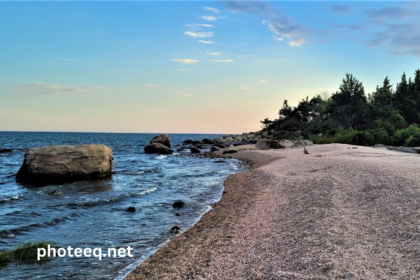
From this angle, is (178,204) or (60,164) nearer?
(178,204)

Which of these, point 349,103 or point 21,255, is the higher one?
point 349,103

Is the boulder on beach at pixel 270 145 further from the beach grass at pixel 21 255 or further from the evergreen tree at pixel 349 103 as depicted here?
the beach grass at pixel 21 255

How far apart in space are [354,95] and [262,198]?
45632mm

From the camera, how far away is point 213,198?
1330 cm

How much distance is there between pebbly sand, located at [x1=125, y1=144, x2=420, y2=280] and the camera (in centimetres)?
500

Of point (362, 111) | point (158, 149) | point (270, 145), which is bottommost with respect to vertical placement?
point (158, 149)

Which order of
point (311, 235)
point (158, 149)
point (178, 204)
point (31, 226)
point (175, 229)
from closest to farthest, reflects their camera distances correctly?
point (311, 235) < point (175, 229) < point (31, 226) < point (178, 204) < point (158, 149)

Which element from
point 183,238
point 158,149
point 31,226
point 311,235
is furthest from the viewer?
point 158,149

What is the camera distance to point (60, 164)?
642 inches

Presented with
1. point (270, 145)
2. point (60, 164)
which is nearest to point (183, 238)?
point (60, 164)

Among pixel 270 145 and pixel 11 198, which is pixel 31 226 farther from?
pixel 270 145

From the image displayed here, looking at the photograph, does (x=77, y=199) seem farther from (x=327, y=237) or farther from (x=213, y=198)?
(x=327, y=237)

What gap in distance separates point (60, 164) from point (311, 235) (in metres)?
13.9

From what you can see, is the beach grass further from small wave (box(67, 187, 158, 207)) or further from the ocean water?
small wave (box(67, 187, 158, 207))
